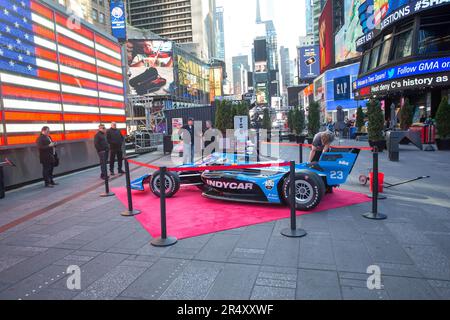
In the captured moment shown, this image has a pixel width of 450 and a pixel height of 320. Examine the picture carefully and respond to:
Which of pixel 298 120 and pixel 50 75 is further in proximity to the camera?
pixel 298 120

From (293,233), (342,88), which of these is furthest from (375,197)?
(342,88)

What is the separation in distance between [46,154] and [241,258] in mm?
7956

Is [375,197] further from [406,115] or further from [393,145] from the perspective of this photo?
[406,115]

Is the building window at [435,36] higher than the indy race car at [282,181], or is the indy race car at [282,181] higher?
the building window at [435,36]

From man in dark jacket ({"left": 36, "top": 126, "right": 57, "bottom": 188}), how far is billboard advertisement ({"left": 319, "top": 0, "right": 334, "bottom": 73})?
181 feet

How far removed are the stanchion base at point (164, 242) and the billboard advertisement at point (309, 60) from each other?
81.9m

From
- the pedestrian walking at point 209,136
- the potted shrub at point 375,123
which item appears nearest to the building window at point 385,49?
the potted shrub at point 375,123

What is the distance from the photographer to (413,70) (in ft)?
61.9

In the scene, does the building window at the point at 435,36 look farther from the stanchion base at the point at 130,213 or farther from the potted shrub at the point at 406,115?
the stanchion base at the point at 130,213

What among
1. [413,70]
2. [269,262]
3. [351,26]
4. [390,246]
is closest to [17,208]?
[269,262]

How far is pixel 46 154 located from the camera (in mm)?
9945

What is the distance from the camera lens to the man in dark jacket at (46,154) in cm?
989
